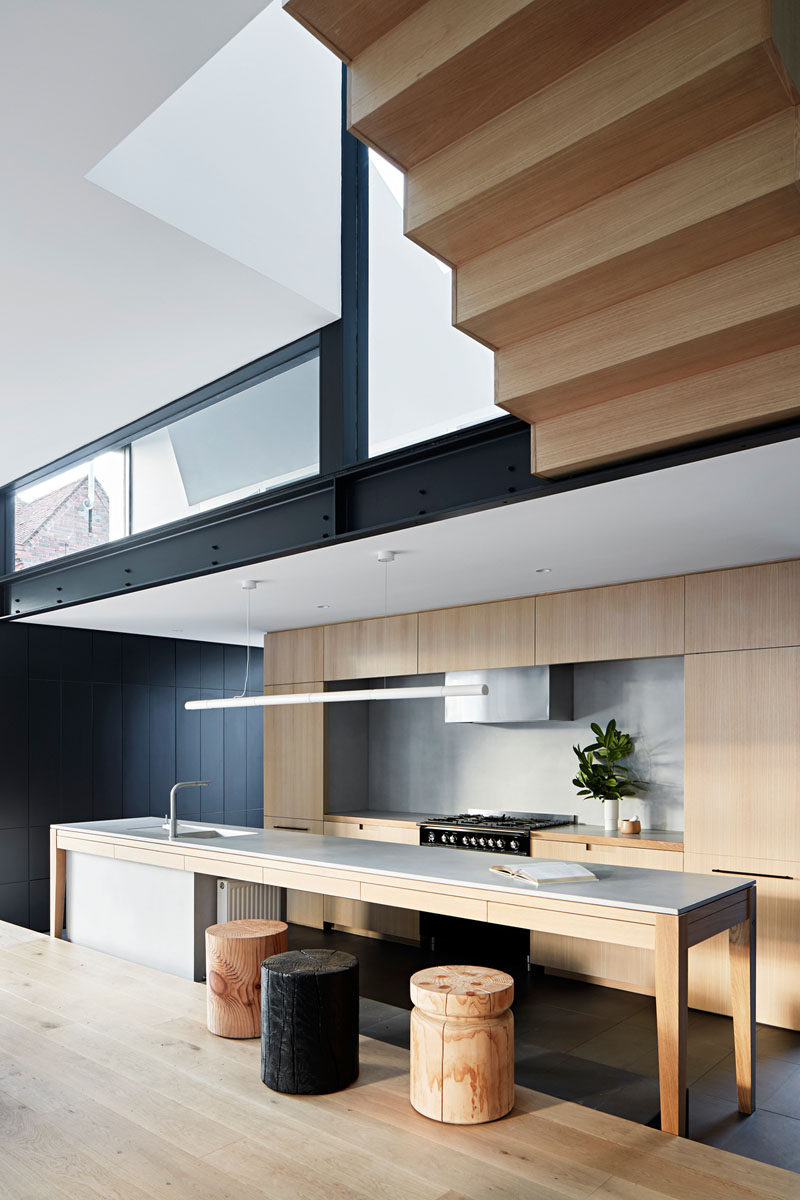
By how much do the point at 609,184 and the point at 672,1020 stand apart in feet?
8.10

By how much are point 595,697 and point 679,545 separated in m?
1.81

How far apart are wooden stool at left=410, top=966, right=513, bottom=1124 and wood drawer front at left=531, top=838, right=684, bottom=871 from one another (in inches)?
75.2

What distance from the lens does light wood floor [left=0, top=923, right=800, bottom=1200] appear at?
7.83ft

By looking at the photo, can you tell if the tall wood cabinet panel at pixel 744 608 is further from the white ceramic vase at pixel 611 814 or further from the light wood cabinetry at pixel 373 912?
the light wood cabinetry at pixel 373 912

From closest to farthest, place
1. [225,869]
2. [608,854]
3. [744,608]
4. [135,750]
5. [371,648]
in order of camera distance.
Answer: [225,869]
[744,608]
[608,854]
[371,648]
[135,750]

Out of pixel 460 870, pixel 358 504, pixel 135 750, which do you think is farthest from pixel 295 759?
pixel 460 870

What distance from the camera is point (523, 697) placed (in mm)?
5551

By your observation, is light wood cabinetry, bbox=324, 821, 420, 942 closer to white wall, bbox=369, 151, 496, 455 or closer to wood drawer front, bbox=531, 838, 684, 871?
wood drawer front, bbox=531, 838, 684, 871

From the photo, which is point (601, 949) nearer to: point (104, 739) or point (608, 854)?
point (608, 854)

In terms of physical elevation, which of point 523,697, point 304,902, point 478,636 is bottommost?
point 304,902

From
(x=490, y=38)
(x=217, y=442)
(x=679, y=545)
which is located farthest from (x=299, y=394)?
(x=490, y=38)

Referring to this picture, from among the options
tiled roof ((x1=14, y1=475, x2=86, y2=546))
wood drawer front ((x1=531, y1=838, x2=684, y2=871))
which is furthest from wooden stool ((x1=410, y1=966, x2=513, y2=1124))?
tiled roof ((x1=14, y1=475, x2=86, y2=546))

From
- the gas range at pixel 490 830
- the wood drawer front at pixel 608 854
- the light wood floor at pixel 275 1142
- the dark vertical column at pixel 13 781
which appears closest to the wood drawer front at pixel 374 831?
the gas range at pixel 490 830

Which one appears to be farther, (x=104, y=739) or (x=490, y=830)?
(x=104, y=739)
